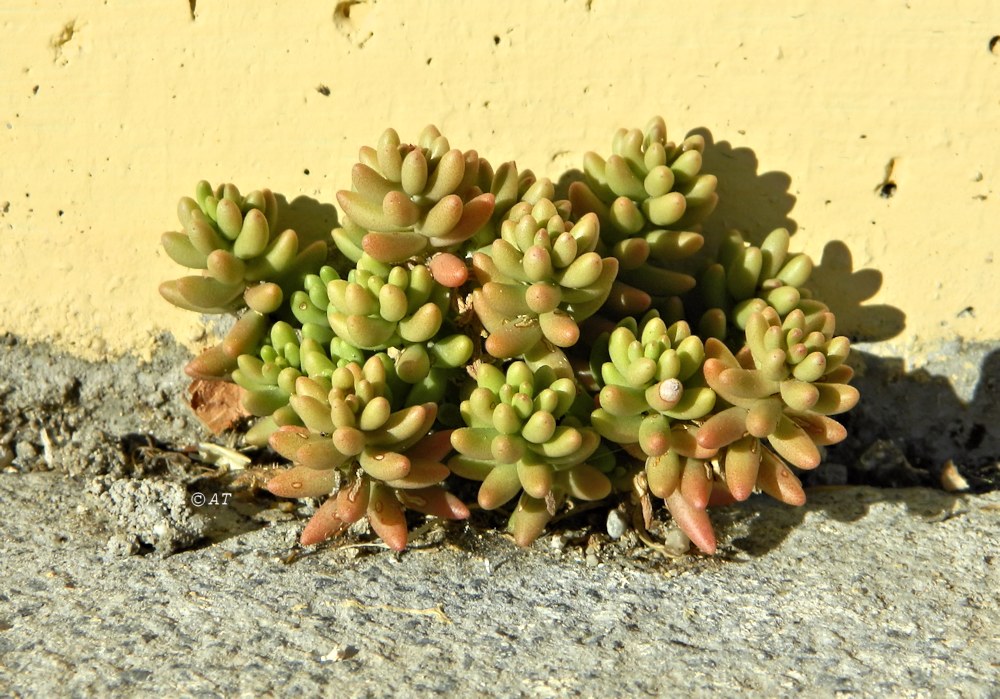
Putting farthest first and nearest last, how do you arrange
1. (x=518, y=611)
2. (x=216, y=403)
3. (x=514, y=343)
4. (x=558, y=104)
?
(x=216, y=403)
(x=558, y=104)
(x=514, y=343)
(x=518, y=611)

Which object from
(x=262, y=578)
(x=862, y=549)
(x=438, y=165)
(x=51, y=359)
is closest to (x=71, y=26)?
(x=51, y=359)

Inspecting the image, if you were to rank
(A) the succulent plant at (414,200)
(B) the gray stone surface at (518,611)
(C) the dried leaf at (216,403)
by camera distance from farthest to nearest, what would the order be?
(C) the dried leaf at (216,403) → (A) the succulent plant at (414,200) → (B) the gray stone surface at (518,611)

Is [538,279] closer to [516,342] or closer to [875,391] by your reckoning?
[516,342]

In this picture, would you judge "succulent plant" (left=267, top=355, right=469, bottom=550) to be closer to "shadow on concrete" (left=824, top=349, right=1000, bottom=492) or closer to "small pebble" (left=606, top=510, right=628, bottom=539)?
"small pebble" (left=606, top=510, right=628, bottom=539)

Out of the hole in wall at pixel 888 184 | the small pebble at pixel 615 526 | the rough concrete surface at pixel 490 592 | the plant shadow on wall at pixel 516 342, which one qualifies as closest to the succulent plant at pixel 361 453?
the plant shadow on wall at pixel 516 342

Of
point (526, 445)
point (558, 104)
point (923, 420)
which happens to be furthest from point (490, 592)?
point (923, 420)

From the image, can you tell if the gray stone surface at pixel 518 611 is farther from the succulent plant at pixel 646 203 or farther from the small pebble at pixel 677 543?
the succulent plant at pixel 646 203
